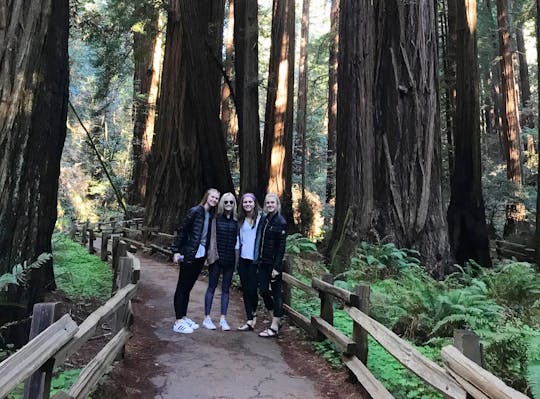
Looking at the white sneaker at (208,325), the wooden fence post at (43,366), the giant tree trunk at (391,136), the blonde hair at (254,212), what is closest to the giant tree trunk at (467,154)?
the giant tree trunk at (391,136)

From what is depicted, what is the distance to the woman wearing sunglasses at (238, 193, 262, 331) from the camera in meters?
7.52

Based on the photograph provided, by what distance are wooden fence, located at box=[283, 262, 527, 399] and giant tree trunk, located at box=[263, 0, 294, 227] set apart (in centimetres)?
949

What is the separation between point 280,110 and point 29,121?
39.3 feet

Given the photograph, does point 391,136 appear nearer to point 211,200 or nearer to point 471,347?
point 211,200

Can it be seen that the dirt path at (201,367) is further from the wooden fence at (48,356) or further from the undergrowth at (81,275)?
the undergrowth at (81,275)

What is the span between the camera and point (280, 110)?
17.9m

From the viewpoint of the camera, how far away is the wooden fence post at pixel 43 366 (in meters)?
3.43

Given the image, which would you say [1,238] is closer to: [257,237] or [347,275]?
[257,237]

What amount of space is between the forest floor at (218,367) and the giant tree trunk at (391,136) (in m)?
3.83

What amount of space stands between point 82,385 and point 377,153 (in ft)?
27.9

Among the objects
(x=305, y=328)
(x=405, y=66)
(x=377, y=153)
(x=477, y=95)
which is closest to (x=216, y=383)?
(x=305, y=328)

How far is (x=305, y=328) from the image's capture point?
7.68 m

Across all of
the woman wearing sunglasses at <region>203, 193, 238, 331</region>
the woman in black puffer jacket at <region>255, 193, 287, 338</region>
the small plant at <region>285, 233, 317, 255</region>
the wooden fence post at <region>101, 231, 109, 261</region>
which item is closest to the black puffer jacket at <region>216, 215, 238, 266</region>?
the woman wearing sunglasses at <region>203, 193, 238, 331</region>

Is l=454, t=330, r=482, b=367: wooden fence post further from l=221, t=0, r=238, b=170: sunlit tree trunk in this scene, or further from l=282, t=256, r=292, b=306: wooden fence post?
l=221, t=0, r=238, b=170: sunlit tree trunk
